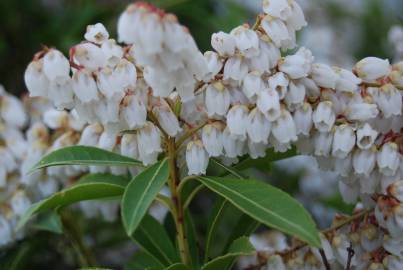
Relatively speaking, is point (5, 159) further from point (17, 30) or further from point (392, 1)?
point (392, 1)

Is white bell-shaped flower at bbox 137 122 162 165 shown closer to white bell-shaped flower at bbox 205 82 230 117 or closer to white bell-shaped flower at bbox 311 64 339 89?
white bell-shaped flower at bbox 205 82 230 117

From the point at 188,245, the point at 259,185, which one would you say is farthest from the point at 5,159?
the point at 259,185

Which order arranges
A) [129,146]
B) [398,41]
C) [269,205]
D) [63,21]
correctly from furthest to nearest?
[63,21]
[398,41]
[129,146]
[269,205]

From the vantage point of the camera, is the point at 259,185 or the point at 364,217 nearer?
the point at 259,185

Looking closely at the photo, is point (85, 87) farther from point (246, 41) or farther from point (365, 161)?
point (365, 161)

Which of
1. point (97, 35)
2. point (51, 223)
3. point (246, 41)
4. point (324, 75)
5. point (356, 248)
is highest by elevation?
point (97, 35)

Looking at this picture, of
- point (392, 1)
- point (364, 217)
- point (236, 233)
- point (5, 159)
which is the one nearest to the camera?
point (364, 217)

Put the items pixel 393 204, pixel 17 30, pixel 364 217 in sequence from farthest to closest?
pixel 17 30
pixel 364 217
pixel 393 204

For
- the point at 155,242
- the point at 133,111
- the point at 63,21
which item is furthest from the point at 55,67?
the point at 63,21
